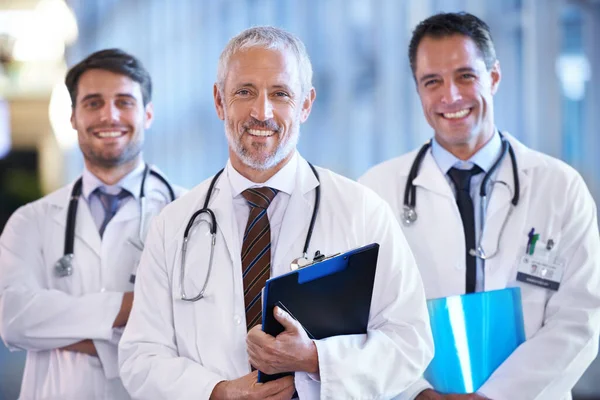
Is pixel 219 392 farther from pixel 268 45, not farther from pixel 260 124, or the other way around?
pixel 268 45

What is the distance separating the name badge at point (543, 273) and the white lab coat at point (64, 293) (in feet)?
3.81

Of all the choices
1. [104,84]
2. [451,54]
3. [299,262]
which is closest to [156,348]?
[299,262]

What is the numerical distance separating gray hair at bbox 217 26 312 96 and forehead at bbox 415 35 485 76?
533mm

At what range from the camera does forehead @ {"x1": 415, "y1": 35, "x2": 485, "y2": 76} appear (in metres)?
2.34

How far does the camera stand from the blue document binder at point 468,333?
207 centimetres

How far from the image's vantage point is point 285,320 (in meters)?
1.66

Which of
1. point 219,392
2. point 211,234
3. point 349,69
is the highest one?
point 349,69

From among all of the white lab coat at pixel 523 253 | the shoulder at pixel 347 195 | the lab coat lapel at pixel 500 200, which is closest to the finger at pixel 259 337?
the shoulder at pixel 347 195

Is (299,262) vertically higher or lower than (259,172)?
lower

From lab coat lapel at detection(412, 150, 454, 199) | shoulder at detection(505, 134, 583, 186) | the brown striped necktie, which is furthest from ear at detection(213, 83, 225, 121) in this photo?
shoulder at detection(505, 134, 583, 186)

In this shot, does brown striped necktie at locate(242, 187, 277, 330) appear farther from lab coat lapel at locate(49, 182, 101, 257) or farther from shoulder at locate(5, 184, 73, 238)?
shoulder at locate(5, 184, 73, 238)

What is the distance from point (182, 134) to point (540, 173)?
2.94 metres

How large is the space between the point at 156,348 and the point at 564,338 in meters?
1.08

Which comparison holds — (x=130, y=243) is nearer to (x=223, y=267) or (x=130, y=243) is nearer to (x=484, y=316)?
(x=223, y=267)
